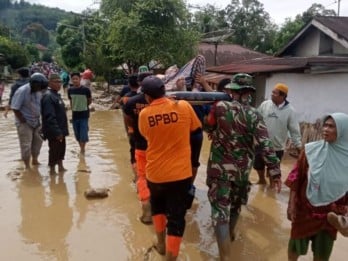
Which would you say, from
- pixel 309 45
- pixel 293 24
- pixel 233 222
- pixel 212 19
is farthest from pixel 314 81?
pixel 212 19

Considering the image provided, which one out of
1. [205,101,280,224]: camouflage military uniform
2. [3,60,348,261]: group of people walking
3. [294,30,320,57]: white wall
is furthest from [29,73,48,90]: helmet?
[294,30,320,57]: white wall

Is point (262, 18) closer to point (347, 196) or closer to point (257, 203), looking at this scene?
point (257, 203)

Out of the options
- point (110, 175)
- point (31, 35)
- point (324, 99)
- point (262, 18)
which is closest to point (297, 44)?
point (324, 99)

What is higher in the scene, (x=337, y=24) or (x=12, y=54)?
(x=337, y=24)

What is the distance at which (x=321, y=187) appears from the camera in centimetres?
327

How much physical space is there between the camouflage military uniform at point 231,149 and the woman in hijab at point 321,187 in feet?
1.31

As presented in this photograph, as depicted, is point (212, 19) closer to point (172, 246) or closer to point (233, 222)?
point (233, 222)

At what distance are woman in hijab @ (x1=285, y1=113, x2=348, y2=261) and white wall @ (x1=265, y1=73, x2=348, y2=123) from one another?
21.5 ft

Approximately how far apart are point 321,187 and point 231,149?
0.87 metres

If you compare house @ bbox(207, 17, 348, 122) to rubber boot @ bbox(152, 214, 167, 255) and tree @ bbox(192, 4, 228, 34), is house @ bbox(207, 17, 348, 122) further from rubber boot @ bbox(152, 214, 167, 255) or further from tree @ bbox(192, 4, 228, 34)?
tree @ bbox(192, 4, 228, 34)

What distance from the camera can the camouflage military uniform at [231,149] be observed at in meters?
3.77

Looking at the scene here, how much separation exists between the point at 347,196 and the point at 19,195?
4.49 m

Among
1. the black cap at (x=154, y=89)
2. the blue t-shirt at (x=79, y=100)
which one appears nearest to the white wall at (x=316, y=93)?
the blue t-shirt at (x=79, y=100)

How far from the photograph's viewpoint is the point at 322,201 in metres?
3.30
